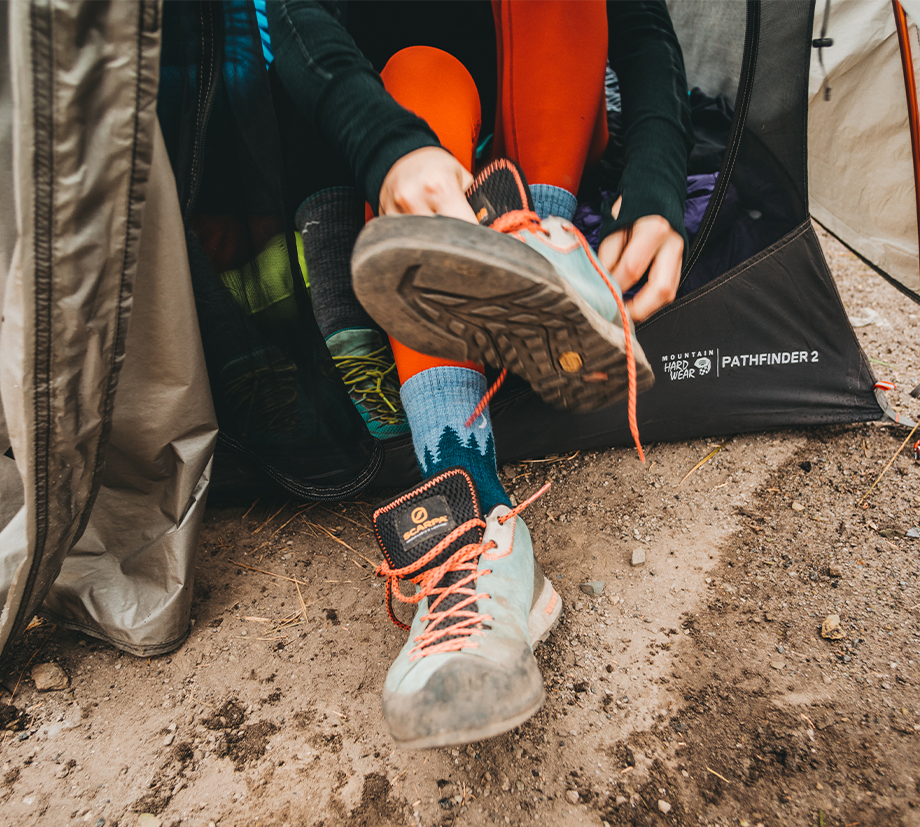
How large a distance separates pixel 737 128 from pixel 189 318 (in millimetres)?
1066

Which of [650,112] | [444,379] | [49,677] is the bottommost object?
[49,677]

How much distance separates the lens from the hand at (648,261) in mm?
896

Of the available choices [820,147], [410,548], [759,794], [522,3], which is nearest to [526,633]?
[410,548]

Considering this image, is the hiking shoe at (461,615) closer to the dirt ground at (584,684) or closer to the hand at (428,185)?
the dirt ground at (584,684)

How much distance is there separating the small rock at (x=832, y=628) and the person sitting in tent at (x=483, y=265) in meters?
0.43

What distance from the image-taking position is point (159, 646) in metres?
0.94

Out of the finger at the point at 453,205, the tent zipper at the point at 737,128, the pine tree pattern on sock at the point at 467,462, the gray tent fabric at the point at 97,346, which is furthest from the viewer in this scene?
the tent zipper at the point at 737,128

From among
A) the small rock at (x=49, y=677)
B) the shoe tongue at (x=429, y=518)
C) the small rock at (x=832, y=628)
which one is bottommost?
the small rock at (x=49, y=677)

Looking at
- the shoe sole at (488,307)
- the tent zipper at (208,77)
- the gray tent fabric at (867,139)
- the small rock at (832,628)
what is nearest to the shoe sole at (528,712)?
the shoe sole at (488,307)

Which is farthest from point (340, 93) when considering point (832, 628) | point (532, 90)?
point (832, 628)

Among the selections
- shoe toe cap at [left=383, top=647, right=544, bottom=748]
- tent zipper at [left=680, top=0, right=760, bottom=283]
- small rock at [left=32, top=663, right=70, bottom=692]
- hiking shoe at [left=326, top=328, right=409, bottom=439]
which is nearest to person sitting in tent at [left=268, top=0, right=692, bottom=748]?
shoe toe cap at [left=383, top=647, right=544, bottom=748]

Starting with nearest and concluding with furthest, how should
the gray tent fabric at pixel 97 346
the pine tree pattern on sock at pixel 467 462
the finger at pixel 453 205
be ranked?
1. the gray tent fabric at pixel 97 346
2. the finger at pixel 453 205
3. the pine tree pattern on sock at pixel 467 462

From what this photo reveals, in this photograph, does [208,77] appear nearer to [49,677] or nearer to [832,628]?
[49,677]

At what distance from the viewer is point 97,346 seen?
2.36ft
